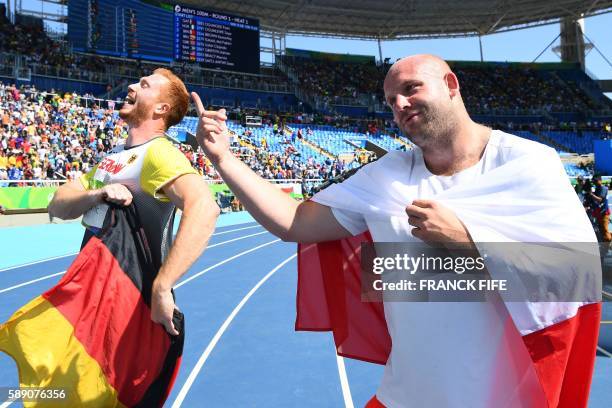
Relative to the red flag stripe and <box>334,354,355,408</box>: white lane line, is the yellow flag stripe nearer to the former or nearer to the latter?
the red flag stripe

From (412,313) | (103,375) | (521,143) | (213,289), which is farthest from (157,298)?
(213,289)

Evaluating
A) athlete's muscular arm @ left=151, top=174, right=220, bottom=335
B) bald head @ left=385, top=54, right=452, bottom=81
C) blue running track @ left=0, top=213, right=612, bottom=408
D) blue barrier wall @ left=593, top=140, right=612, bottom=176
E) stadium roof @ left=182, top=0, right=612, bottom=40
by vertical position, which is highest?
stadium roof @ left=182, top=0, right=612, bottom=40

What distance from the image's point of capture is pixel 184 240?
172cm

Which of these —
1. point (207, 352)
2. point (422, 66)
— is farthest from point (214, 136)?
point (207, 352)

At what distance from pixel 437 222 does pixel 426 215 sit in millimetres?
35

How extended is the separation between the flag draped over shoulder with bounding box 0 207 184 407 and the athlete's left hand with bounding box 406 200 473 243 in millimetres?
1013

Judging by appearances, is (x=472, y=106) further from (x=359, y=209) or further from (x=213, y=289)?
(x=359, y=209)

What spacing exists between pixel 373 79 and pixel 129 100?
48.8 metres

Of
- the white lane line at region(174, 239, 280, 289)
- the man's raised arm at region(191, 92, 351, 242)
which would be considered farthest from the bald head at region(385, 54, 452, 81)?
the white lane line at region(174, 239, 280, 289)

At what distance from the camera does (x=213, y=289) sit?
28.3 feet

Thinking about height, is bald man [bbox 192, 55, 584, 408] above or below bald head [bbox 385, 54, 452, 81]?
below

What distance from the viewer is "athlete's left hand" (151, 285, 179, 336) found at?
1.67 meters

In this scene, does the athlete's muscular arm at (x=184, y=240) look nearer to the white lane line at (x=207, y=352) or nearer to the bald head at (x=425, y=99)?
the bald head at (x=425, y=99)

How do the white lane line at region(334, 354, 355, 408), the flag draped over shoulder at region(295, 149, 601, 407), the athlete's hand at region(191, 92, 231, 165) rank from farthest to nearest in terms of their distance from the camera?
the white lane line at region(334, 354, 355, 408), the athlete's hand at region(191, 92, 231, 165), the flag draped over shoulder at region(295, 149, 601, 407)
